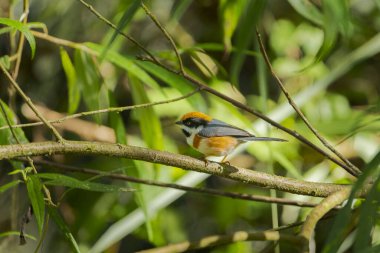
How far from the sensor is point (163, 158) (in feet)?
5.56

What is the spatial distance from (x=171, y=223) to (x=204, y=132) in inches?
67.8

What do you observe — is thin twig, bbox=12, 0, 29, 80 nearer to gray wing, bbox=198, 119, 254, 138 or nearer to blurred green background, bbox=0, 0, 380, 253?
gray wing, bbox=198, 119, 254, 138

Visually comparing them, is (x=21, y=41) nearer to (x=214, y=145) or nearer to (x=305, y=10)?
(x=214, y=145)

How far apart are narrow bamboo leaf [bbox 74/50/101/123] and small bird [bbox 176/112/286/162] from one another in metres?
0.38

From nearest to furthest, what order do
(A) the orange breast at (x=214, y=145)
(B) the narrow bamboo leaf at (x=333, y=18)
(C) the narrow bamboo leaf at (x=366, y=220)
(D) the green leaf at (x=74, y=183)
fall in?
(C) the narrow bamboo leaf at (x=366, y=220), (B) the narrow bamboo leaf at (x=333, y=18), (D) the green leaf at (x=74, y=183), (A) the orange breast at (x=214, y=145)

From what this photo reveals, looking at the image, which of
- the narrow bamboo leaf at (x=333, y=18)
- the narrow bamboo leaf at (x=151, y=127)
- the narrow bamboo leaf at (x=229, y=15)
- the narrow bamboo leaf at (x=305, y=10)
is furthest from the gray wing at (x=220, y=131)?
the narrow bamboo leaf at (x=333, y=18)

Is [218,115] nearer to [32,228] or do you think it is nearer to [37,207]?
[32,228]

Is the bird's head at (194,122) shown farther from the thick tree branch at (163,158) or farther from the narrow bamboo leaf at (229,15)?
the thick tree branch at (163,158)

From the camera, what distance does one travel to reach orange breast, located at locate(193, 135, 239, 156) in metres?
2.50

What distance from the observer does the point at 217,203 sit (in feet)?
13.4

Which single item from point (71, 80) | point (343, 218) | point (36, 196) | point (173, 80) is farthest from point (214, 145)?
point (343, 218)

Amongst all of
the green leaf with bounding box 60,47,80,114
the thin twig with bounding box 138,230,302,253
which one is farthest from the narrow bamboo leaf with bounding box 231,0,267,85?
the green leaf with bounding box 60,47,80,114

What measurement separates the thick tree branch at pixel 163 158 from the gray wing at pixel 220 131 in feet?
2.17

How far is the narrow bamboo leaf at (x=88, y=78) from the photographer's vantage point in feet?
7.86
